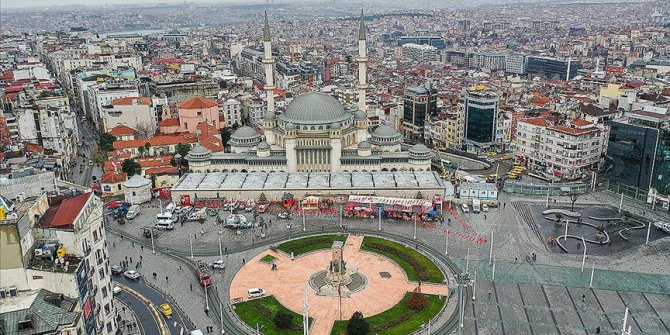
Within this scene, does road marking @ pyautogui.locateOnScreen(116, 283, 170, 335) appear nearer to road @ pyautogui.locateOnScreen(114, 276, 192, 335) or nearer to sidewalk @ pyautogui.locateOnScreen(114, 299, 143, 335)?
road @ pyautogui.locateOnScreen(114, 276, 192, 335)

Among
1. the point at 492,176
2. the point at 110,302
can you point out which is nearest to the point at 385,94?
the point at 492,176

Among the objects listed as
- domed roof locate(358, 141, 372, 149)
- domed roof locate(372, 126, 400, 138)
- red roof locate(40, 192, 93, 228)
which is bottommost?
domed roof locate(358, 141, 372, 149)

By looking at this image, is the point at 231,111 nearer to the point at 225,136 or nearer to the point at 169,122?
the point at 225,136

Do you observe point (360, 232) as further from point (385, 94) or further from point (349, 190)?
point (385, 94)

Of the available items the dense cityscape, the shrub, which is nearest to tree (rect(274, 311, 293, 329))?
the dense cityscape

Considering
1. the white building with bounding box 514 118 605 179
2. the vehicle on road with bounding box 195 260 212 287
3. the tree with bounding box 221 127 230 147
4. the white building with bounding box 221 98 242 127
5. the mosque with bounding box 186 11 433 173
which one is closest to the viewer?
the vehicle on road with bounding box 195 260 212 287
